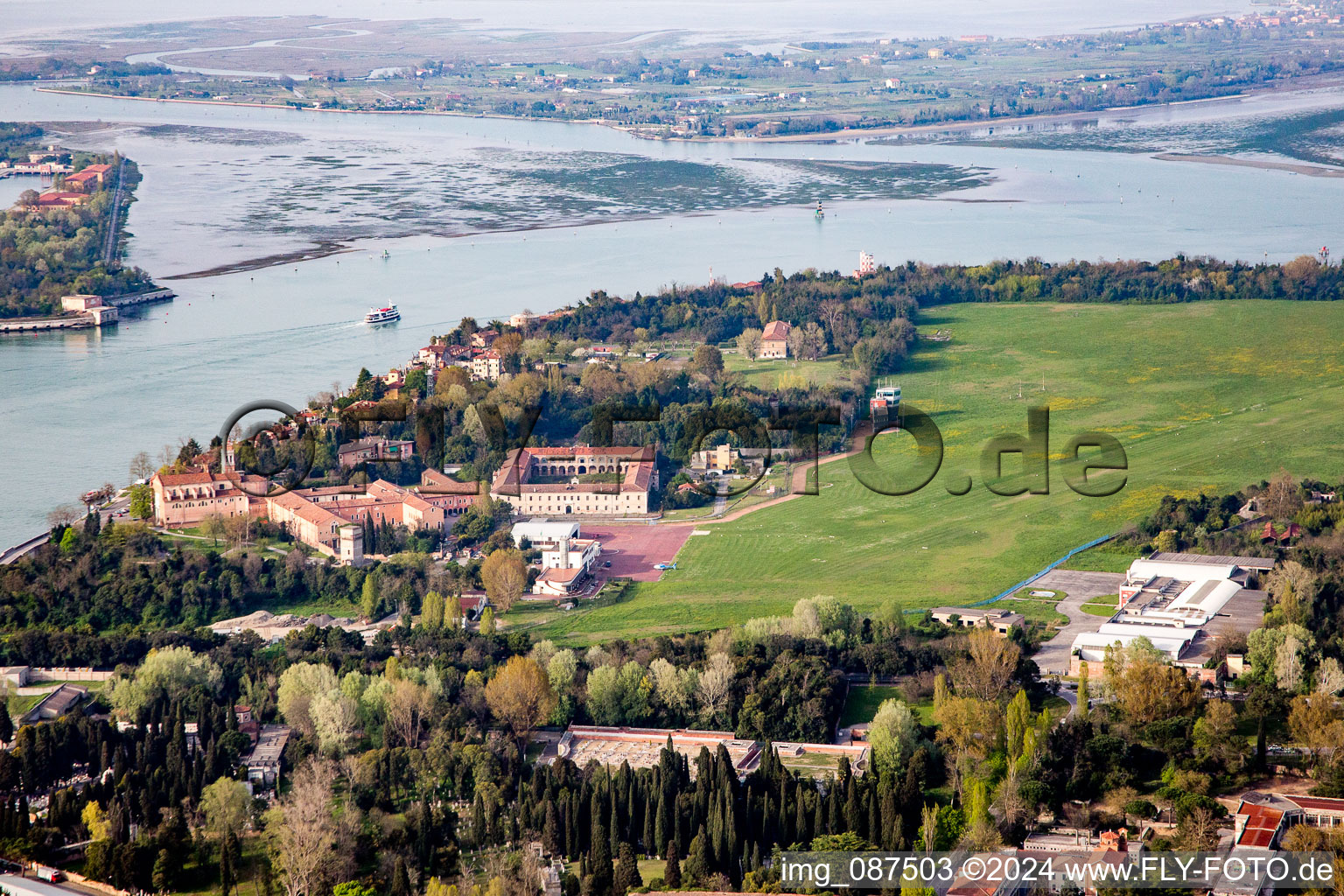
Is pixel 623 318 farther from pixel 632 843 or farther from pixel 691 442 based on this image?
pixel 632 843

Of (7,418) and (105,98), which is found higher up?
(105,98)

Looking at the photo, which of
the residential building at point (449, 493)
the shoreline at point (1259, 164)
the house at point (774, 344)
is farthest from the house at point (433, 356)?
the shoreline at point (1259, 164)

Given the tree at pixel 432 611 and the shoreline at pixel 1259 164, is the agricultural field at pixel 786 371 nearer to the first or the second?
the tree at pixel 432 611

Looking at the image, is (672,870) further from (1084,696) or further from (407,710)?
(1084,696)

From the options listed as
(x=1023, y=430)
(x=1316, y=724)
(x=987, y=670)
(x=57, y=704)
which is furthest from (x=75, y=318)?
(x=1316, y=724)

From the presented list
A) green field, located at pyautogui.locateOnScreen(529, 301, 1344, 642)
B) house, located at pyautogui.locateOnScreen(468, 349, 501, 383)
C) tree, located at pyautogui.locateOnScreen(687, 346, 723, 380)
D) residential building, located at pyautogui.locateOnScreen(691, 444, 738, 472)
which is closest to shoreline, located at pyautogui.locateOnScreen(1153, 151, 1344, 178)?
green field, located at pyautogui.locateOnScreen(529, 301, 1344, 642)

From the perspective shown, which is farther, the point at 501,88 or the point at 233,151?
the point at 501,88

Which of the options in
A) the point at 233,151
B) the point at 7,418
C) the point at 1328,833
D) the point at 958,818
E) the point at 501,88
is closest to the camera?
the point at 1328,833

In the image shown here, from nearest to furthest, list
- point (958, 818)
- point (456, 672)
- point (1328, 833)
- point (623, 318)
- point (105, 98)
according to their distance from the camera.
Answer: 1. point (1328, 833)
2. point (958, 818)
3. point (456, 672)
4. point (623, 318)
5. point (105, 98)

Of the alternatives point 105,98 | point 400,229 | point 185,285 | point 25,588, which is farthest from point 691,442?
point 105,98
